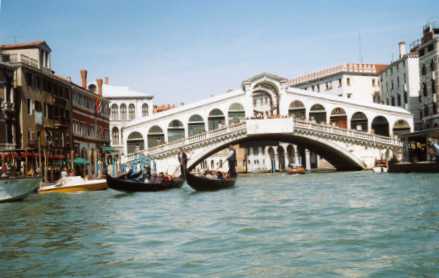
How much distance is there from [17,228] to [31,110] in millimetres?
15010

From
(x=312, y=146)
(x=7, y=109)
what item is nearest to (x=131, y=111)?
(x=312, y=146)

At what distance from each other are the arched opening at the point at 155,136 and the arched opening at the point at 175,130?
0.44 metres

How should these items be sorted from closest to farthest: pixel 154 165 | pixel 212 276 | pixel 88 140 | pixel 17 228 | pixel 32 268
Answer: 1. pixel 212 276
2. pixel 32 268
3. pixel 17 228
4. pixel 154 165
5. pixel 88 140

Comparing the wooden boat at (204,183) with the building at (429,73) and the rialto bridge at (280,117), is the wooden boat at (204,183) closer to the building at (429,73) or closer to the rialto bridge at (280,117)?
the rialto bridge at (280,117)

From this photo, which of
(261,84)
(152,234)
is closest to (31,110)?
(261,84)

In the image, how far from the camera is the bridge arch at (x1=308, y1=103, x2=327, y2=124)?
1369 inches

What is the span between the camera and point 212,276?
17.7ft

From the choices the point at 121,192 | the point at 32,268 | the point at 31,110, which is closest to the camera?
the point at 32,268

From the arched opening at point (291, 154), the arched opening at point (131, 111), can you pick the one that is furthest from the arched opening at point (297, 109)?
the arched opening at point (291, 154)

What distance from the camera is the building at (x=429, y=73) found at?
30.6 metres

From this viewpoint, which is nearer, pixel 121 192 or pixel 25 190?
pixel 25 190

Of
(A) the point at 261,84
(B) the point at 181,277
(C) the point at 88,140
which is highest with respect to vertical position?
(A) the point at 261,84

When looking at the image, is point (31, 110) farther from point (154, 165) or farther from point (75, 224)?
point (75, 224)

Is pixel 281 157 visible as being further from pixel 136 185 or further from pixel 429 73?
pixel 136 185
